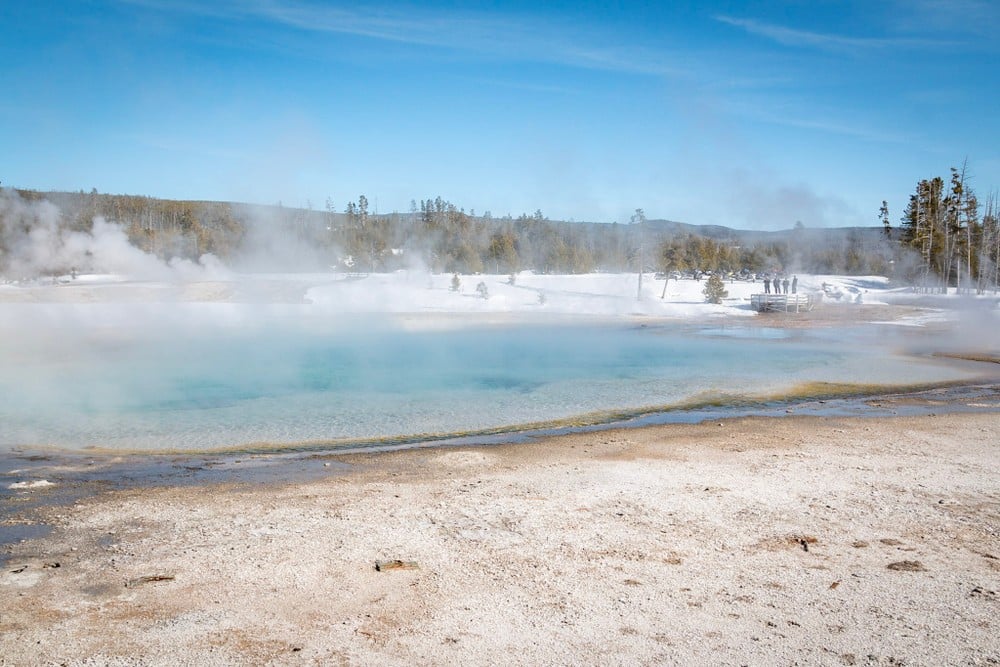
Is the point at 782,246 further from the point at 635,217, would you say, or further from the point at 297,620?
the point at 297,620

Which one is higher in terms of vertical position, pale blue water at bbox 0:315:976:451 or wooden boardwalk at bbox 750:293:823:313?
wooden boardwalk at bbox 750:293:823:313

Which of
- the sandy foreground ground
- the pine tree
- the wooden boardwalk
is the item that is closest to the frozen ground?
the pine tree

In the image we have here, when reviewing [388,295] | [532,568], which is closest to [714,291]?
[388,295]

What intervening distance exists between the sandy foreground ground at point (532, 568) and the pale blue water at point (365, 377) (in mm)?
3127

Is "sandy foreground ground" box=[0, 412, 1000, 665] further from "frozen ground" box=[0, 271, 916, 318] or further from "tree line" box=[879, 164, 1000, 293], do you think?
"tree line" box=[879, 164, 1000, 293]

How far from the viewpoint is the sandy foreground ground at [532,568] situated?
4.20 meters

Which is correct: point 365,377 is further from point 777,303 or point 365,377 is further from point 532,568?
point 777,303

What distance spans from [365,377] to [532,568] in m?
10.4

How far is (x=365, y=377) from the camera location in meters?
15.2

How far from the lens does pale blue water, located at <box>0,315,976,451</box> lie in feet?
34.7

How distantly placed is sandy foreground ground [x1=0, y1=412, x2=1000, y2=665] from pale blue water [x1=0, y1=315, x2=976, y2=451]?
3.13m

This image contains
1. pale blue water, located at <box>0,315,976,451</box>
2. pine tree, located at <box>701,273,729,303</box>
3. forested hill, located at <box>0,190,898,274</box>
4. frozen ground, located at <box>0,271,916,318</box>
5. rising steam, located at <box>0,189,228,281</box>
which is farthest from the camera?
forested hill, located at <box>0,190,898,274</box>

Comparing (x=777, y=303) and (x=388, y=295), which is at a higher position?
(x=777, y=303)

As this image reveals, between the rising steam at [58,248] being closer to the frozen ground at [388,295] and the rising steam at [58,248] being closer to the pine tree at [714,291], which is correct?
the frozen ground at [388,295]
